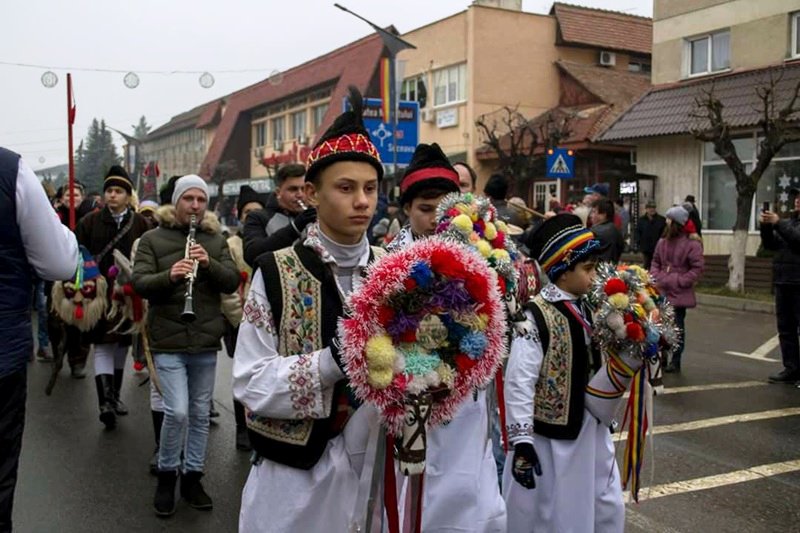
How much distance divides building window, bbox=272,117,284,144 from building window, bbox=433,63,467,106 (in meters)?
17.2

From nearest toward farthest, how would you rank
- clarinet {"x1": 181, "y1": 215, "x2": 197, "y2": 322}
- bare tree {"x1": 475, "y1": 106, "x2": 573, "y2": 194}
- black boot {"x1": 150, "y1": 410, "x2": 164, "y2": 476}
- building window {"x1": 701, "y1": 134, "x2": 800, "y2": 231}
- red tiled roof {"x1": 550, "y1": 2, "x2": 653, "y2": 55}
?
1. clarinet {"x1": 181, "y1": 215, "x2": 197, "y2": 322}
2. black boot {"x1": 150, "y1": 410, "x2": 164, "y2": 476}
3. building window {"x1": 701, "y1": 134, "x2": 800, "y2": 231}
4. bare tree {"x1": 475, "y1": 106, "x2": 573, "y2": 194}
5. red tiled roof {"x1": 550, "y1": 2, "x2": 653, "y2": 55}

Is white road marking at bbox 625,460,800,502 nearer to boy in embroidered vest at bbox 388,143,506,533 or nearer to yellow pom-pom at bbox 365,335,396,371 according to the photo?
boy in embroidered vest at bbox 388,143,506,533

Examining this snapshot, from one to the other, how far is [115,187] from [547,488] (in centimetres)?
504

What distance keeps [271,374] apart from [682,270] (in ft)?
26.0

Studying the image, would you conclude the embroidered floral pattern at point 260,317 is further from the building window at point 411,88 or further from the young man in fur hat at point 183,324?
the building window at point 411,88

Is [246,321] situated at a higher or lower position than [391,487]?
higher

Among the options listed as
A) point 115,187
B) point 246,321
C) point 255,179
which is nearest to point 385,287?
point 246,321

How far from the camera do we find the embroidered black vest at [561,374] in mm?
3625

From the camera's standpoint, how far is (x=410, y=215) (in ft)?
14.4

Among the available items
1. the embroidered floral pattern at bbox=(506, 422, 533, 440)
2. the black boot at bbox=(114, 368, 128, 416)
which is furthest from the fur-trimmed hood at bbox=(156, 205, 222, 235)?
the embroidered floral pattern at bbox=(506, 422, 533, 440)

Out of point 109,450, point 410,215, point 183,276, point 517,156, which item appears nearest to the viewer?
point 410,215

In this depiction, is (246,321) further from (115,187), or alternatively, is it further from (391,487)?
(115,187)

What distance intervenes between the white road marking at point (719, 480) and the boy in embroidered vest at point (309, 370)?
311 centimetres

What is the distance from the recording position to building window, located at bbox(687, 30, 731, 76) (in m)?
22.3
